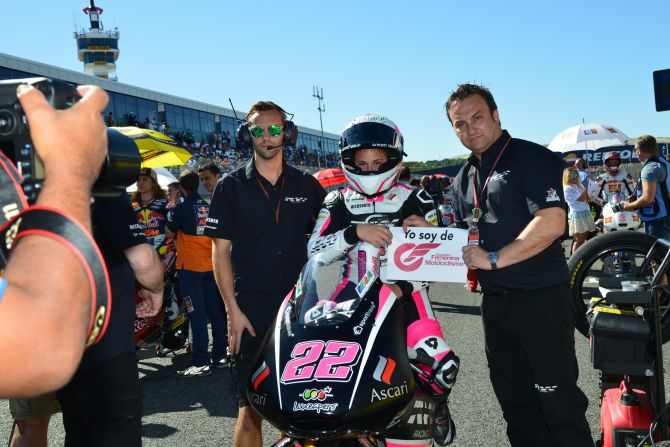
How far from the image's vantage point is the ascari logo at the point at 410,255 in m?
2.89

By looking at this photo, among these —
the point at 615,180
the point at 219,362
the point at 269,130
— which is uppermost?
the point at 269,130

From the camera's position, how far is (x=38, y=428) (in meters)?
3.24

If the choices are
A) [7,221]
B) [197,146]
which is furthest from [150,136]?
[197,146]

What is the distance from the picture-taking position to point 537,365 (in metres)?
3.14

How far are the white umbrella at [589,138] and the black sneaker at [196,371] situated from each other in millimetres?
14115

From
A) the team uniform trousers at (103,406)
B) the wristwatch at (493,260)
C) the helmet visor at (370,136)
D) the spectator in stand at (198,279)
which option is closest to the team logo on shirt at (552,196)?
the wristwatch at (493,260)

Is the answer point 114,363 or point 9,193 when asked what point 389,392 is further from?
point 9,193

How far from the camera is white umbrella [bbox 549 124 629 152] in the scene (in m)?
17.5

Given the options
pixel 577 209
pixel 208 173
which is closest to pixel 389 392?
pixel 208 173

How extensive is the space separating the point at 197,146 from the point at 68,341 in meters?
44.2

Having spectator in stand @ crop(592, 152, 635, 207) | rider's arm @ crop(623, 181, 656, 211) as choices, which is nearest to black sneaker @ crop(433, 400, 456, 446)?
rider's arm @ crop(623, 181, 656, 211)

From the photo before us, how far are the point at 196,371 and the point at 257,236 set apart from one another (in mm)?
3244

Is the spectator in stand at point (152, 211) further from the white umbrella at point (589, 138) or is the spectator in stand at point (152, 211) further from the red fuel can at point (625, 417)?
the white umbrella at point (589, 138)

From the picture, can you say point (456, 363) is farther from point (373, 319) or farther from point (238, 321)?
point (238, 321)
